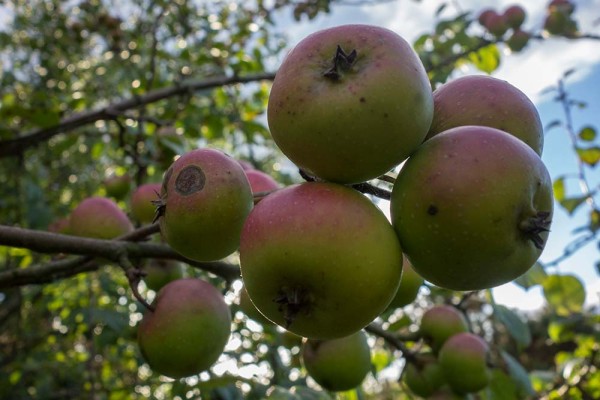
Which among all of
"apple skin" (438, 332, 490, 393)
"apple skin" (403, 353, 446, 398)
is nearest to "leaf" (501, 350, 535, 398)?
"apple skin" (438, 332, 490, 393)

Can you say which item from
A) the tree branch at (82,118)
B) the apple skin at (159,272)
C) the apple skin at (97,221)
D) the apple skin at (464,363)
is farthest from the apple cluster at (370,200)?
the tree branch at (82,118)

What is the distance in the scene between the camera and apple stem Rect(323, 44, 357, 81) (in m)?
0.96

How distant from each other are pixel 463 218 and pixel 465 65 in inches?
135

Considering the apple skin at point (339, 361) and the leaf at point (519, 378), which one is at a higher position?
the apple skin at point (339, 361)

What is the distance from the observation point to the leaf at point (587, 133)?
4.67m

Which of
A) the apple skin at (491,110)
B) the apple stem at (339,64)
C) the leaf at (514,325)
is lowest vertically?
the leaf at (514,325)

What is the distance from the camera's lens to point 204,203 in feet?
3.99

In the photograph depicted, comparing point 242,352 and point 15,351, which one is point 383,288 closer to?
point 242,352

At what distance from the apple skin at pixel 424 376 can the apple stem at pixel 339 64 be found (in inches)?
67.0

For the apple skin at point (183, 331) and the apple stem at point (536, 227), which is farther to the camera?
the apple skin at point (183, 331)

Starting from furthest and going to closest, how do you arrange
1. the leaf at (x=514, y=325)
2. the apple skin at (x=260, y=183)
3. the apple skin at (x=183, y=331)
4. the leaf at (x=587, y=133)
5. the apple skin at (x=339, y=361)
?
the leaf at (x=587, y=133) < the leaf at (x=514, y=325) < the apple skin at (x=339, y=361) < the apple skin at (x=260, y=183) < the apple skin at (x=183, y=331)

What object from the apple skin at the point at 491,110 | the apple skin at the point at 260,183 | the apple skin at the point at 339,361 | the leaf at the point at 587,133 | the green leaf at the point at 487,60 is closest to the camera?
the apple skin at the point at 491,110

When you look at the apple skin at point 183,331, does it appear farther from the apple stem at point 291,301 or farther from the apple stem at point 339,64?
the apple stem at point 339,64

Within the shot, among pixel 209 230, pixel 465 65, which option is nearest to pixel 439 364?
pixel 209 230
